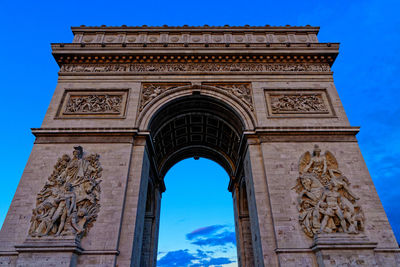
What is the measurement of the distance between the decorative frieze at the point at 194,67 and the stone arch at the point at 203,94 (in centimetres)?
141

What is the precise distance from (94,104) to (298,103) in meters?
11.4

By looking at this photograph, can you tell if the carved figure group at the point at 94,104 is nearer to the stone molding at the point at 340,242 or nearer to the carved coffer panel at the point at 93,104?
the carved coffer panel at the point at 93,104

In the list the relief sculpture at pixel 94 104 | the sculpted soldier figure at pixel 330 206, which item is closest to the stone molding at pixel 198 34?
the relief sculpture at pixel 94 104

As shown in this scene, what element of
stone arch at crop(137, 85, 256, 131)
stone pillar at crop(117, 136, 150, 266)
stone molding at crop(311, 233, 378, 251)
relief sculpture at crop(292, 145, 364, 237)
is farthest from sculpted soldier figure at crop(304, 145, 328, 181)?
stone pillar at crop(117, 136, 150, 266)

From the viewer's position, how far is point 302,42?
16.4 metres

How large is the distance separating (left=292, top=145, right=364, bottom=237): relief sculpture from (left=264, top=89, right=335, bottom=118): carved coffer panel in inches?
96.7

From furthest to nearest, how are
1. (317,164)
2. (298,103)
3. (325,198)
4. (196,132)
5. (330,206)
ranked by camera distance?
(196,132) → (298,103) → (317,164) → (325,198) → (330,206)

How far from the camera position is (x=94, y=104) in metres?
13.9

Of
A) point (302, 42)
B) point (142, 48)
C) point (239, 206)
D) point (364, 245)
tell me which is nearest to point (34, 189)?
point (142, 48)

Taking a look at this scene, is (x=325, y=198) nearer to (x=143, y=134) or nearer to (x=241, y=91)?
(x=241, y=91)

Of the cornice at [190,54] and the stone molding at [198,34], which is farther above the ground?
the stone molding at [198,34]

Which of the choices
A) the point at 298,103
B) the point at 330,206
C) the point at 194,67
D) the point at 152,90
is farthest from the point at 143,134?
the point at 330,206

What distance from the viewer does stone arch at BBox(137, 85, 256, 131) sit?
13336 mm

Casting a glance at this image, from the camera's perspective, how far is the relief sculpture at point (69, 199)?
10.0 meters
